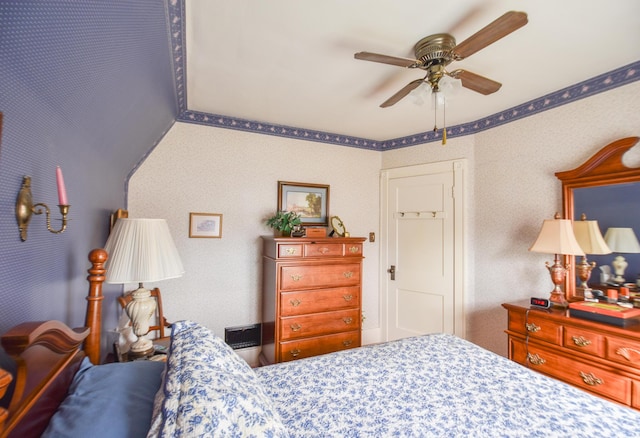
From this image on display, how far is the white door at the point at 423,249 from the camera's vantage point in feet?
10.0

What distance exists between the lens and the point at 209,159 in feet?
9.46

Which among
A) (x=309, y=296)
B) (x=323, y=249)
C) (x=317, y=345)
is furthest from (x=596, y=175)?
(x=317, y=345)

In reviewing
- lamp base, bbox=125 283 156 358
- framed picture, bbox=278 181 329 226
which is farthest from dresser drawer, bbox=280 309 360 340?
lamp base, bbox=125 283 156 358

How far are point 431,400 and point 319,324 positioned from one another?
64.7 inches

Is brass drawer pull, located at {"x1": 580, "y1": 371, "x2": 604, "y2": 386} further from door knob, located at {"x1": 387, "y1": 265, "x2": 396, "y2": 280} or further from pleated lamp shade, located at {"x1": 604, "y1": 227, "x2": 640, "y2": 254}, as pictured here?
door knob, located at {"x1": 387, "y1": 265, "x2": 396, "y2": 280}

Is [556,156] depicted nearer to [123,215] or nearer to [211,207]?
[211,207]

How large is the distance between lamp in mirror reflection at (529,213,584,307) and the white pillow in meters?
2.23

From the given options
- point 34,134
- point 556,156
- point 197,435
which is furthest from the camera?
point 556,156

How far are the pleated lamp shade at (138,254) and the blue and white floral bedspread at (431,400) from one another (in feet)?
2.49

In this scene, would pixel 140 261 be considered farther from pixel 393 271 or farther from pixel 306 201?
pixel 393 271

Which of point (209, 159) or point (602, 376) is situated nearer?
point (602, 376)

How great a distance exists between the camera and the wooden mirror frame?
195 cm

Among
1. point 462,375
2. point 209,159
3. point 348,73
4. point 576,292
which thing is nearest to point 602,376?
point 576,292

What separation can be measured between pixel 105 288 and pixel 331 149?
2588mm
